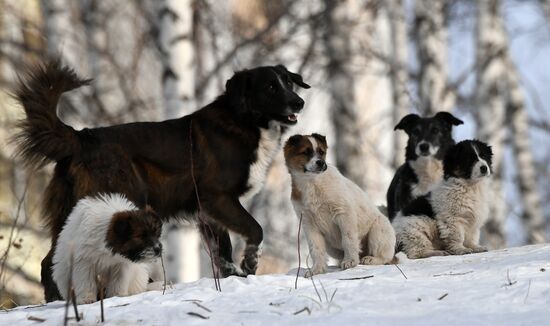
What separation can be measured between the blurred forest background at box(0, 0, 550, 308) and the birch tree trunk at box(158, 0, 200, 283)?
0.02 meters

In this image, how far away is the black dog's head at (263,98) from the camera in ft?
30.8

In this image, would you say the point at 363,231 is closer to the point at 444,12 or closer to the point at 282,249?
the point at 444,12

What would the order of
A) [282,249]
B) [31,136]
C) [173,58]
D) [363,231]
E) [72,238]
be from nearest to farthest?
[72,238], [31,136], [363,231], [173,58], [282,249]

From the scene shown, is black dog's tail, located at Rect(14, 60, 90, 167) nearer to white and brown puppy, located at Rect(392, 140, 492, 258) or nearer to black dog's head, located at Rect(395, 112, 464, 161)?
white and brown puppy, located at Rect(392, 140, 492, 258)

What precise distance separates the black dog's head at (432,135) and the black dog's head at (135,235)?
438cm

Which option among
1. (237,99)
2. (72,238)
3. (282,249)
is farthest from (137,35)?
(72,238)

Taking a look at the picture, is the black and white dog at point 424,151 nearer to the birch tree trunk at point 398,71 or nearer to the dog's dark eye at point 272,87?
the dog's dark eye at point 272,87

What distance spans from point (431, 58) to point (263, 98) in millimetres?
8128

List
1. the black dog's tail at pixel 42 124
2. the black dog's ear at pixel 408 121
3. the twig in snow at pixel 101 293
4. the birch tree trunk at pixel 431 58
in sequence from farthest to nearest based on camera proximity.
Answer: the birch tree trunk at pixel 431 58
the black dog's ear at pixel 408 121
the black dog's tail at pixel 42 124
the twig in snow at pixel 101 293

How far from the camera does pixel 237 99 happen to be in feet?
31.1

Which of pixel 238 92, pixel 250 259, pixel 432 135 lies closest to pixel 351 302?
pixel 250 259

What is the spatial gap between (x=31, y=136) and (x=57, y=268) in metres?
1.37

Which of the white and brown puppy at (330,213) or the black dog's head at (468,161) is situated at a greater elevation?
the black dog's head at (468,161)

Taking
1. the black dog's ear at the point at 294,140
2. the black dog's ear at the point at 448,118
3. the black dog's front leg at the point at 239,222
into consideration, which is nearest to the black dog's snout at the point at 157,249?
the black dog's front leg at the point at 239,222
